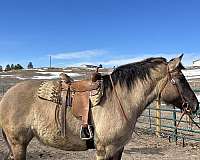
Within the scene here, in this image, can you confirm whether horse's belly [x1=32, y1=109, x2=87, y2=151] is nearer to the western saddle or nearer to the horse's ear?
the western saddle

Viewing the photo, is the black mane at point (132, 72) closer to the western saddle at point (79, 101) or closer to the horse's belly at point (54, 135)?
the western saddle at point (79, 101)

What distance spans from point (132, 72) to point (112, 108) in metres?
0.47

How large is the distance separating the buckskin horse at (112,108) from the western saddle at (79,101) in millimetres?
66

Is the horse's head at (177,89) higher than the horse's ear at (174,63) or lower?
lower

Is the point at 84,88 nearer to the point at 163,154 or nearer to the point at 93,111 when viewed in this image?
the point at 93,111

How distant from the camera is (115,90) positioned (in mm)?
3797

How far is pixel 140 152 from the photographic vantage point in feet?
23.5

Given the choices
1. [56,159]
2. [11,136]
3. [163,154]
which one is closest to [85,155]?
[56,159]

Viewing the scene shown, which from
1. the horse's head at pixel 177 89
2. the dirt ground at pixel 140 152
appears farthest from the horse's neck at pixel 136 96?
the dirt ground at pixel 140 152

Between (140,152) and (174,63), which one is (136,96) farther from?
(140,152)

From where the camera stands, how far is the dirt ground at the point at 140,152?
653 cm

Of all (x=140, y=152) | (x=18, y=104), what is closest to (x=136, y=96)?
(x=18, y=104)

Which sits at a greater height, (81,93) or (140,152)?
(81,93)

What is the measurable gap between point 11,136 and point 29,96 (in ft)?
1.62
